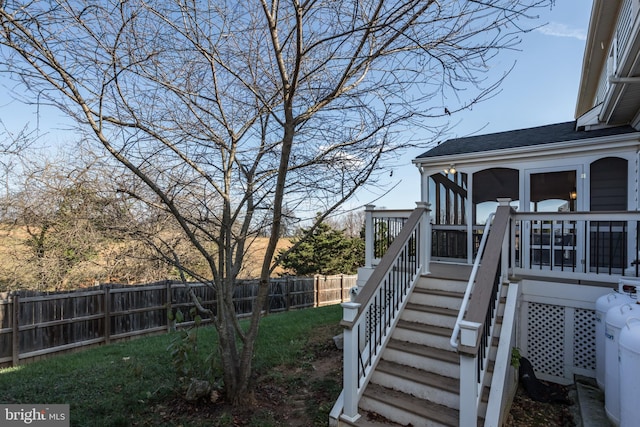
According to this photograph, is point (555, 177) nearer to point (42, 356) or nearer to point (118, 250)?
point (118, 250)

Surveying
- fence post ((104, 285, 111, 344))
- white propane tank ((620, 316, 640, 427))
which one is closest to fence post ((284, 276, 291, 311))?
fence post ((104, 285, 111, 344))

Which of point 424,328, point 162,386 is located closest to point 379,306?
point 424,328

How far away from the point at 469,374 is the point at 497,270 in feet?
4.59

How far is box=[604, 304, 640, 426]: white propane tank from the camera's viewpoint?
10.2 ft

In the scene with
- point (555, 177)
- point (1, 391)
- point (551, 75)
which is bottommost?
point (1, 391)

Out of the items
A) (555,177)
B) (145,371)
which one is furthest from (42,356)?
(555,177)

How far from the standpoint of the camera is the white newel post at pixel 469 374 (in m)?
2.63

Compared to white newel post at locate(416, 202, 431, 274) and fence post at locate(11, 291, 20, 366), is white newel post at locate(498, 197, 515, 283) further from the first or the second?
fence post at locate(11, 291, 20, 366)

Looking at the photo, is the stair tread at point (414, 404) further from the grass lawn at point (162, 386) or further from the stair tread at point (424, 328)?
the stair tread at point (424, 328)

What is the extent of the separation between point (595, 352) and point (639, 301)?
1.34m

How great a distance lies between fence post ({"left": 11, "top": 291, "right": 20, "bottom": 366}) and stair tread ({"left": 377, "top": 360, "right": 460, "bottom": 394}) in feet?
21.2

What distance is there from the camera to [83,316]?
6965 mm

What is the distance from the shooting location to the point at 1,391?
4.21 m

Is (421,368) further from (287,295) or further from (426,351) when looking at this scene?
(287,295)
